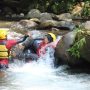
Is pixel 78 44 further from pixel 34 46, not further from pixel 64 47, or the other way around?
pixel 34 46

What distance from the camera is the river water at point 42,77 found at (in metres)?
8.66

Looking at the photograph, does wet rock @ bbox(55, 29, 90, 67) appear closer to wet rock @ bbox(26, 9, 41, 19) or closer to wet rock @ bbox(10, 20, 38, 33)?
wet rock @ bbox(10, 20, 38, 33)

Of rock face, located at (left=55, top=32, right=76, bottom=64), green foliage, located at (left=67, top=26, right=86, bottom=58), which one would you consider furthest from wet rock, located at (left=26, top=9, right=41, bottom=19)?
green foliage, located at (left=67, top=26, right=86, bottom=58)

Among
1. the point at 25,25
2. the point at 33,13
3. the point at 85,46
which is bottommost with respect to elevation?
the point at 85,46

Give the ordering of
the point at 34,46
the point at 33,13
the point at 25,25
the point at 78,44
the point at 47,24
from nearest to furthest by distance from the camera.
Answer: the point at 78,44
the point at 34,46
the point at 47,24
the point at 25,25
the point at 33,13

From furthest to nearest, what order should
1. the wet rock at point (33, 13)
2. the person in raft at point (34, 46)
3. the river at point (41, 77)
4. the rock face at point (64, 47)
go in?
the wet rock at point (33, 13)
the person in raft at point (34, 46)
the rock face at point (64, 47)
the river at point (41, 77)

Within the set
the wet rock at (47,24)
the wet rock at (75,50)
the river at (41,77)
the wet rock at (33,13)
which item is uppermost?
the wet rock at (33,13)

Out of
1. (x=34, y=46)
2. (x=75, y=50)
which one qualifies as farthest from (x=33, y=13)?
(x=75, y=50)

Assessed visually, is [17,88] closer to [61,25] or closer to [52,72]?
[52,72]

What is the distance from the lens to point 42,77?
9508mm

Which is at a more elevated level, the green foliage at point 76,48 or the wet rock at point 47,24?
the wet rock at point 47,24

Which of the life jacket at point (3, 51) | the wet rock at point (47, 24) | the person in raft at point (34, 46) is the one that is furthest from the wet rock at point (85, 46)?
the wet rock at point (47, 24)

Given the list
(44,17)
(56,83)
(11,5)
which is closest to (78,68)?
(56,83)

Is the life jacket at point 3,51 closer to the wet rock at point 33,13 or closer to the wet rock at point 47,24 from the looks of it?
the wet rock at point 47,24
